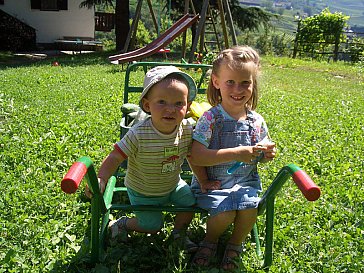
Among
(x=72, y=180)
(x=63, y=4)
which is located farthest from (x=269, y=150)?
(x=63, y=4)

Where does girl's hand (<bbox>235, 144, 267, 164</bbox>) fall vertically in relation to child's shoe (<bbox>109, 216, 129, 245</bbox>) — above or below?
above

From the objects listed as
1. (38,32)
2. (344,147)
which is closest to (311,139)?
(344,147)

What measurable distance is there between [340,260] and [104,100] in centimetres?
492

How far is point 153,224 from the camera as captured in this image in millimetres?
2801

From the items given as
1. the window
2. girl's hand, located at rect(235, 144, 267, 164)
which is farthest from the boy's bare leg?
the window

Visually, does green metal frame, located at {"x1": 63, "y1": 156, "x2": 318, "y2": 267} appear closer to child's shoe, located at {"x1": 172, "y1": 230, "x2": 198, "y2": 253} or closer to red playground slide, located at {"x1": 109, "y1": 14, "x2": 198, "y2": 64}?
child's shoe, located at {"x1": 172, "y1": 230, "x2": 198, "y2": 253}

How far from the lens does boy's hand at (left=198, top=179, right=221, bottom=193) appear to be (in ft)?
9.00

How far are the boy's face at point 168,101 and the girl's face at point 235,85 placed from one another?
0.30 m

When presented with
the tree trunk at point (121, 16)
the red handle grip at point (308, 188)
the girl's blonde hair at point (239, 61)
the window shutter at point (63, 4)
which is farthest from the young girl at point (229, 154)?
the window shutter at point (63, 4)

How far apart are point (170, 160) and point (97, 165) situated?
62.9 inches

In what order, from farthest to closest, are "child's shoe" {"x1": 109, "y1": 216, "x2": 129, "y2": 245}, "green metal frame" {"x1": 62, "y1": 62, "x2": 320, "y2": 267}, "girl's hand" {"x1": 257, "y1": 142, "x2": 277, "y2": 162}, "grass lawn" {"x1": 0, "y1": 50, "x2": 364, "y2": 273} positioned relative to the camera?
"child's shoe" {"x1": 109, "y1": 216, "x2": 129, "y2": 245}, "grass lawn" {"x1": 0, "y1": 50, "x2": 364, "y2": 273}, "girl's hand" {"x1": 257, "y1": 142, "x2": 277, "y2": 162}, "green metal frame" {"x1": 62, "y1": 62, "x2": 320, "y2": 267}

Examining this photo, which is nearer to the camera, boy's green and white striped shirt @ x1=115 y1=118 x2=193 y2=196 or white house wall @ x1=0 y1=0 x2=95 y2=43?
boy's green and white striped shirt @ x1=115 y1=118 x2=193 y2=196

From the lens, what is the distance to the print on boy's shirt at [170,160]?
2615 millimetres

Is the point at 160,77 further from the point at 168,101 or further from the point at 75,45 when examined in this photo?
the point at 75,45
